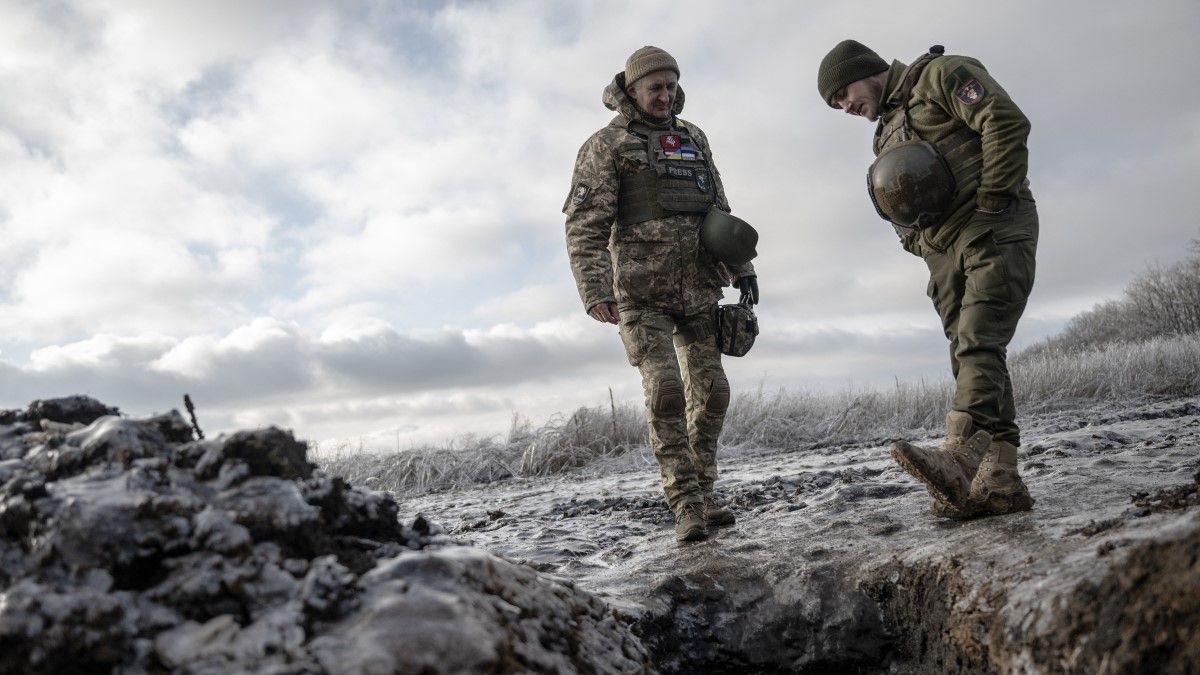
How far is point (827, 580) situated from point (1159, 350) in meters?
13.1

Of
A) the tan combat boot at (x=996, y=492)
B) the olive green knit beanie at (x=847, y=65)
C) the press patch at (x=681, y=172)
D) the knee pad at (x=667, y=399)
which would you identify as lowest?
the tan combat boot at (x=996, y=492)

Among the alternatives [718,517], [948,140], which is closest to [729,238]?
[948,140]

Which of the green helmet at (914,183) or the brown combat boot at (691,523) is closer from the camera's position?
the green helmet at (914,183)

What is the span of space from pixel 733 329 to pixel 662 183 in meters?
0.89

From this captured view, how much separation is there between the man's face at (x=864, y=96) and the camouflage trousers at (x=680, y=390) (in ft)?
4.27

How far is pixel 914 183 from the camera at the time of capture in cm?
350

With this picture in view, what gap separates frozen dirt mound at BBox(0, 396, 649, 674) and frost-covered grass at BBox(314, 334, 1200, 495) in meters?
7.01

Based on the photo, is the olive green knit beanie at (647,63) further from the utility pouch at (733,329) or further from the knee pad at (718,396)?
the knee pad at (718,396)

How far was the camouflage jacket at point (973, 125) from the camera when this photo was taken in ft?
10.9

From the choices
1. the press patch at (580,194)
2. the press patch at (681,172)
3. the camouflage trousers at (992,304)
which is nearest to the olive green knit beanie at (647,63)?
the press patch at (681,172)

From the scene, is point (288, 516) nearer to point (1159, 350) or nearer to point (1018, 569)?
point (1018, 569)

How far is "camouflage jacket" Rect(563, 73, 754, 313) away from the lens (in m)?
4.31

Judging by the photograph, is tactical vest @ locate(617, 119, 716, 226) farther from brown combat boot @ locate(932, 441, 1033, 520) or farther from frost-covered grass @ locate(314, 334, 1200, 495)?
frost-covered grass @ locate(314, 334, 1200, 495)

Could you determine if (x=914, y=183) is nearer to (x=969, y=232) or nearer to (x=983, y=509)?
(x=969, y=232)
